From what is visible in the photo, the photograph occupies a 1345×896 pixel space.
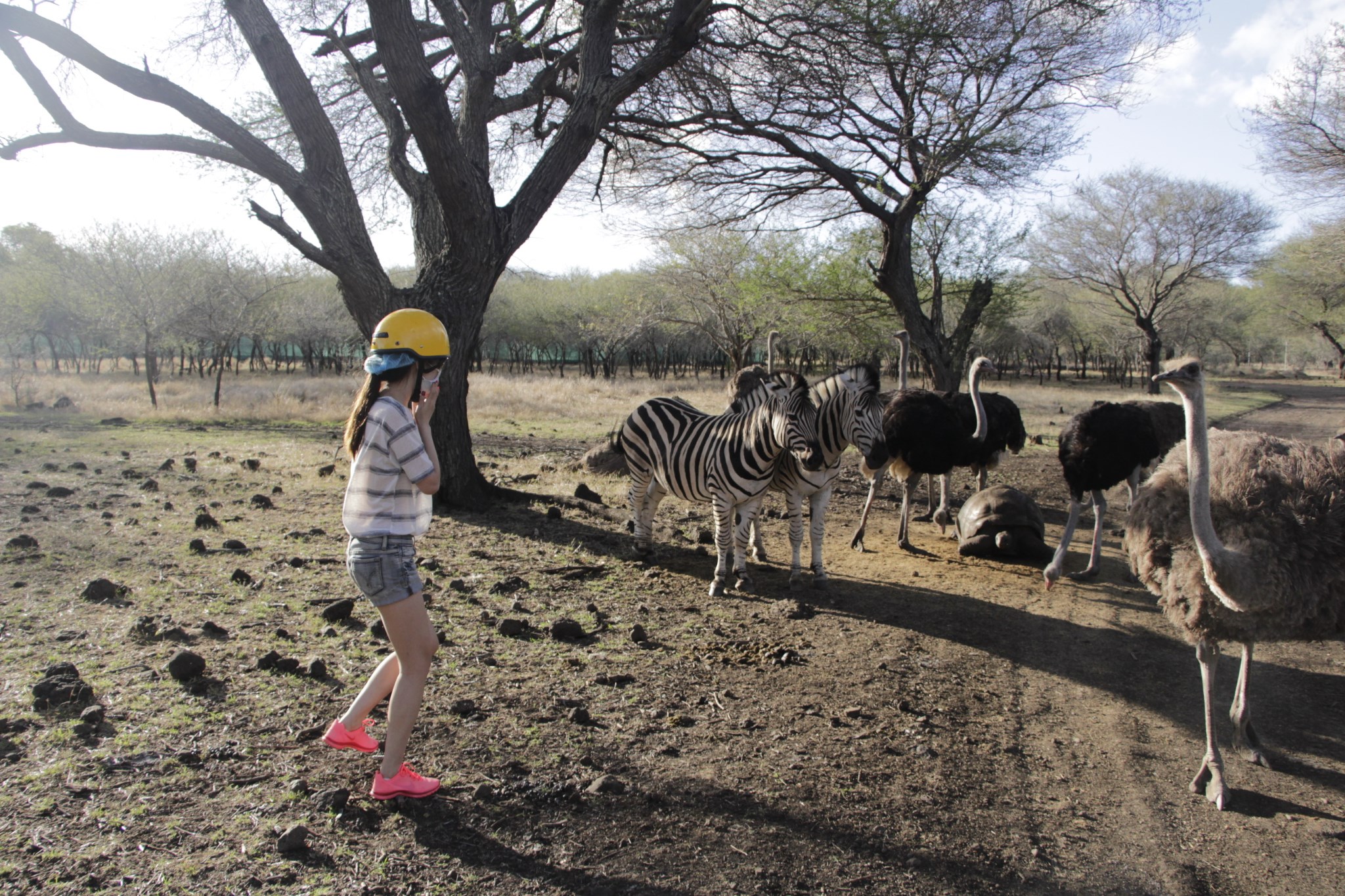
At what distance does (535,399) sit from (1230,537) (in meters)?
25.7

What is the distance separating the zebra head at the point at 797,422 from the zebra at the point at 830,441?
15.3 inches

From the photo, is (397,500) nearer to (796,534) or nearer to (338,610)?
(338,610)

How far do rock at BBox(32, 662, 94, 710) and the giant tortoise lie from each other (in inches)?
320

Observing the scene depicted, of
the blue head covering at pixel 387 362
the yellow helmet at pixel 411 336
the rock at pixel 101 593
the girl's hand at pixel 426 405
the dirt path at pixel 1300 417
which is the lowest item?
the rock at pixel 101 593

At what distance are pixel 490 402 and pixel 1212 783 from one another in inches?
997

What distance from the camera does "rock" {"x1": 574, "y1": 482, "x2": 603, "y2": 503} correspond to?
33.8ft

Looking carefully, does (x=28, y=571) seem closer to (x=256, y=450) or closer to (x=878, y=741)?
(x=878, y=741)

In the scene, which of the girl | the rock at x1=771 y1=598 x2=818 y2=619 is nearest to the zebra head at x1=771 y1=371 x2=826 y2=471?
the rock at x1=771 y1=598 x2=818 y2=619

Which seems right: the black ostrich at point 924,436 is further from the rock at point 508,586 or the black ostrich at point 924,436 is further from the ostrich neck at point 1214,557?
the ostrich neck at point 1214,557

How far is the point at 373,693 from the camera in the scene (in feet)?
11.9

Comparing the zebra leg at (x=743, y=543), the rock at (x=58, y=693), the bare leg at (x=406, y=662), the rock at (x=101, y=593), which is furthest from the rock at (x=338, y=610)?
the zebra leg at (x=743, y=543)

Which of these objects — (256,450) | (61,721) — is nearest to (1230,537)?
(61,721)

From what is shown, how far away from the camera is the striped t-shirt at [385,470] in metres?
3.24

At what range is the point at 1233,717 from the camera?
14.4 ft
